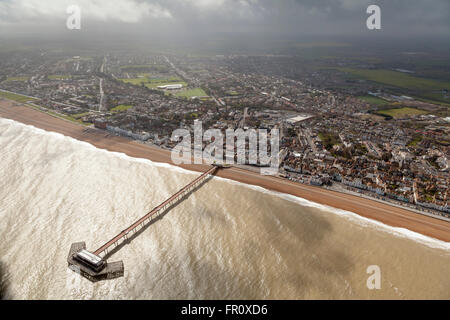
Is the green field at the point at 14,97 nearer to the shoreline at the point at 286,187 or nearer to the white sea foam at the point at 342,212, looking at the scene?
the shoreline at the point at 286,187

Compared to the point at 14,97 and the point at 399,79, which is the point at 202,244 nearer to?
the point at 14,97

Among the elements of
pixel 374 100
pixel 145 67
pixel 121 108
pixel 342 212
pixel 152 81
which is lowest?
pixel 342 212

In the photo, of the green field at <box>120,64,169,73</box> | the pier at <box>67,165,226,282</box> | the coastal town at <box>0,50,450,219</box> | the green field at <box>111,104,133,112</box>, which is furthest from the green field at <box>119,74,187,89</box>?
the pier at <box>67,165,226,282</box>

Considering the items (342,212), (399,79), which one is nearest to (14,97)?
(342,212)

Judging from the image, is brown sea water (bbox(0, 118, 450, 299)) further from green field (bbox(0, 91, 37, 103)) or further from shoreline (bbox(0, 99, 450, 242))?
green field (bbox(0, 91, 37, 103))

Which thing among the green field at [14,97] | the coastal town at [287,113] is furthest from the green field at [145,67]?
the green field at [14,97]

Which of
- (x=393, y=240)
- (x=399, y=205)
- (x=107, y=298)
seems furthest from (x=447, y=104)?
(x=107, y=298)
